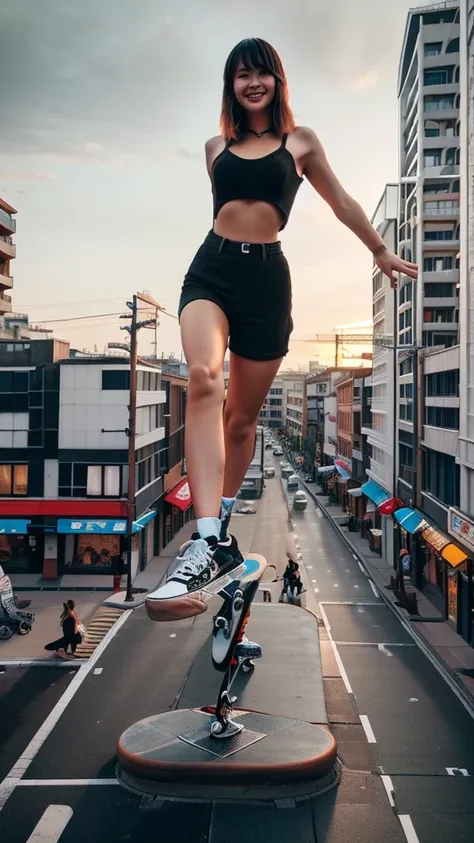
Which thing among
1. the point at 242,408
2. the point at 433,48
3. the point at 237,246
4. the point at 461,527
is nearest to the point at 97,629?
the point at 461,527

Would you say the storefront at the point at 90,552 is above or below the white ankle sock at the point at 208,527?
below

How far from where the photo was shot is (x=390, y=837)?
35.1 ft

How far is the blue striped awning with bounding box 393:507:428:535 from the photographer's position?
33531 millimetres

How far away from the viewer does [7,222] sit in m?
48.7

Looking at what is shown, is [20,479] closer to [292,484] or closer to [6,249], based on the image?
[6,249]

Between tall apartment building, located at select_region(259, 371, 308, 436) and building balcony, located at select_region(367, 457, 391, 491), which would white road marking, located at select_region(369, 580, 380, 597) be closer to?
building balcony, located at select_region(367, 457, 391, 491)

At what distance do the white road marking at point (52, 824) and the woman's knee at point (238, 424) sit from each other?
7502 mm

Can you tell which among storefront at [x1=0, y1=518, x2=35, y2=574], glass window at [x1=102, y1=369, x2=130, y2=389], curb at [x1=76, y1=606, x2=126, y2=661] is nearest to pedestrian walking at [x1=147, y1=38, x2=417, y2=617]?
curb at [x1=76, y1=606, x2=126, y2=661]

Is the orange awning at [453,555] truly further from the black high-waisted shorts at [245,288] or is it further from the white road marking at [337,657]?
the black high-waisted shorts at [245,288]

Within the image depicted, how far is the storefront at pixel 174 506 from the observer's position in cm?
4381

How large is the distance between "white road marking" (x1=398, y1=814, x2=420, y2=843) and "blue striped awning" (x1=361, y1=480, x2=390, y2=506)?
111 feet

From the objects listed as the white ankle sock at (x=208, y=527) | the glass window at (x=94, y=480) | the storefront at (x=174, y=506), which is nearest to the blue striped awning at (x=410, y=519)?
the storefront at (x=174, y=506)

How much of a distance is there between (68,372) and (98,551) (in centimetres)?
918

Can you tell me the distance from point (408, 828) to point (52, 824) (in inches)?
→ 226
